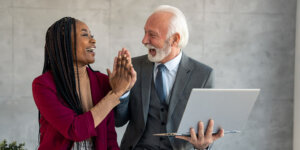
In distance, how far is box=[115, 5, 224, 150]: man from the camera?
2422 mm

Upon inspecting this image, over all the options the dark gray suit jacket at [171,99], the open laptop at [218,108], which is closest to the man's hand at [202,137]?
the open laptop at [218,108]

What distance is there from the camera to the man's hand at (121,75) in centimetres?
205

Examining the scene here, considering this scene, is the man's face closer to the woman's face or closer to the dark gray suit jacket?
the dark gray suit jacket

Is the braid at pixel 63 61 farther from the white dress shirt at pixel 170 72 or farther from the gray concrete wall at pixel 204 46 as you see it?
the gray concrete wall at pixel 204 46

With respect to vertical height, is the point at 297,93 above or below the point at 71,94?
below

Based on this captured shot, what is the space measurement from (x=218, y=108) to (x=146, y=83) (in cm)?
54

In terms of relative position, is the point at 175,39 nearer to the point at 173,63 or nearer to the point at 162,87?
the point at 173,63

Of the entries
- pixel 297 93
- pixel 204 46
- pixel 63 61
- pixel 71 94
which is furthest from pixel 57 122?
pixel 297 93

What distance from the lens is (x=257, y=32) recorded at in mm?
4660

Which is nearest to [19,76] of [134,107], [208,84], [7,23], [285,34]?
[7,23]

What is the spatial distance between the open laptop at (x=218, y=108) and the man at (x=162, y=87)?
0.25 metres

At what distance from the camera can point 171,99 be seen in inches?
94.9

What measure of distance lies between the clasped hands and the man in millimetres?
321

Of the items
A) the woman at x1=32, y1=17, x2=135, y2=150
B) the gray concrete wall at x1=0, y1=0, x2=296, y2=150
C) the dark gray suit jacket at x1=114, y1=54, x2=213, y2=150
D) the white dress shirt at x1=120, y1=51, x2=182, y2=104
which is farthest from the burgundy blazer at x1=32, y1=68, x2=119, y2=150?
the gray concrete wall at x1=0, y1=0, x2=296, y2=150
